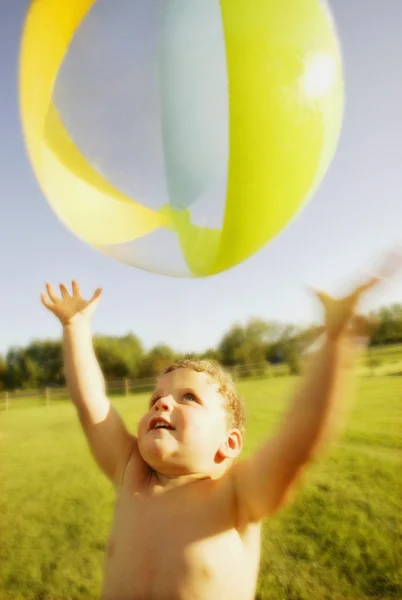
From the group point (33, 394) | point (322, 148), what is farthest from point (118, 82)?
point (33, 394)

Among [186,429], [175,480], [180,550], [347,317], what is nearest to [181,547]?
[180,550]

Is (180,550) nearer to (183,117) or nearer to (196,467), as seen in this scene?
(196,467)

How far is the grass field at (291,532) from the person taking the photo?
1.95 meters

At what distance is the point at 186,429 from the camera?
1.26 meters

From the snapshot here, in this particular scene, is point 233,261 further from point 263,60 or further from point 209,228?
point 263,60

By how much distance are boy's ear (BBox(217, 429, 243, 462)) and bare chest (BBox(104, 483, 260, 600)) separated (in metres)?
0.10

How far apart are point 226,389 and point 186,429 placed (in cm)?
22

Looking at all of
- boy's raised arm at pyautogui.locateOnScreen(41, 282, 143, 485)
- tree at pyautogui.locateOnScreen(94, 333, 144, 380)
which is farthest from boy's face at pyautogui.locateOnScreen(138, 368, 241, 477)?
tree at pyautogui.locateOnScreen(94, 333, 144, 380)

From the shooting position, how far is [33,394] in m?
17.0

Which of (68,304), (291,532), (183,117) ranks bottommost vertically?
(291,532)

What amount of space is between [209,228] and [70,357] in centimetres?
67

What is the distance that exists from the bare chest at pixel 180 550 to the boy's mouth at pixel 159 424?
0.16m

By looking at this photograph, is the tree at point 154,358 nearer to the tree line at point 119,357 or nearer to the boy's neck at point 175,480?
the tree line at point 119,357

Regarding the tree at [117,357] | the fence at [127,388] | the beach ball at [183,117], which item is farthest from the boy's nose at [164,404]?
the tree at [117,357]
